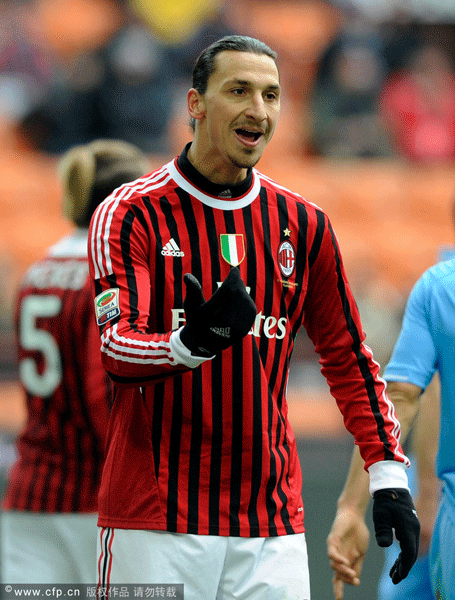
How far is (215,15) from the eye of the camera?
10562 mm

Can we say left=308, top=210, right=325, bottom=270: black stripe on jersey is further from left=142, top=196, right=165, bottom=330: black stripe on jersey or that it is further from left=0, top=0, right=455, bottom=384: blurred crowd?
left=0, top=0, right=455, bottom=384: blurred crowd

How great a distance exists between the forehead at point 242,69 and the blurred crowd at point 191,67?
5878mm

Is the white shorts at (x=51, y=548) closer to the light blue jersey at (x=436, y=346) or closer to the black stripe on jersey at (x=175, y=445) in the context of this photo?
the black stripe on jersey at (x=175, y=445)

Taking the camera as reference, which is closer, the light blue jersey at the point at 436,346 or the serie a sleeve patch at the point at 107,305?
the serie a sleeve patch at the point at 107,305

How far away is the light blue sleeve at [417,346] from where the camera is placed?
106 inches

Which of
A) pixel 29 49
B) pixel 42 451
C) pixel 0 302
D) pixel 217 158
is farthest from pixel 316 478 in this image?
pixel 29 49

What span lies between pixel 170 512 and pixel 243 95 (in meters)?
1.00

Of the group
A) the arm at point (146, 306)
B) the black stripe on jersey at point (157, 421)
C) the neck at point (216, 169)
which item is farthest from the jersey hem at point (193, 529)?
the neck at point (216, 169)

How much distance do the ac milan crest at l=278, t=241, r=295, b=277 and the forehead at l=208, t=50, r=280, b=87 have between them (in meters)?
0.40

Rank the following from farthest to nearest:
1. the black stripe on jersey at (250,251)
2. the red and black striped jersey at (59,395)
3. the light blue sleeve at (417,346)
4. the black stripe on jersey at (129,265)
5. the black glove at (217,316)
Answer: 1. the red and black striped jersey at (59,395)
2. the light blue sleeve at (417,346)
3. the black stripe on jersey at (250,251)
4. the black stripe on jersey at (129,265)
5. the black glove at (217,316)

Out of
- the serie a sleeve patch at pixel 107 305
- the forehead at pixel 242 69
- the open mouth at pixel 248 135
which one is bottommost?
the serie a sleeve patch at pixel 107 305

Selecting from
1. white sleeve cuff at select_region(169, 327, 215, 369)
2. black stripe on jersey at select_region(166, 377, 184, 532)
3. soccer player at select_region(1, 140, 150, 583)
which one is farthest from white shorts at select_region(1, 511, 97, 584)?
white sleeve cuff at select_region(169, 327, 215, 369)

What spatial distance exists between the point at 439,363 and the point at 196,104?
3.09ft

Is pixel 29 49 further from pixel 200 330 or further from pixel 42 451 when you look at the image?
pixel 200 330
